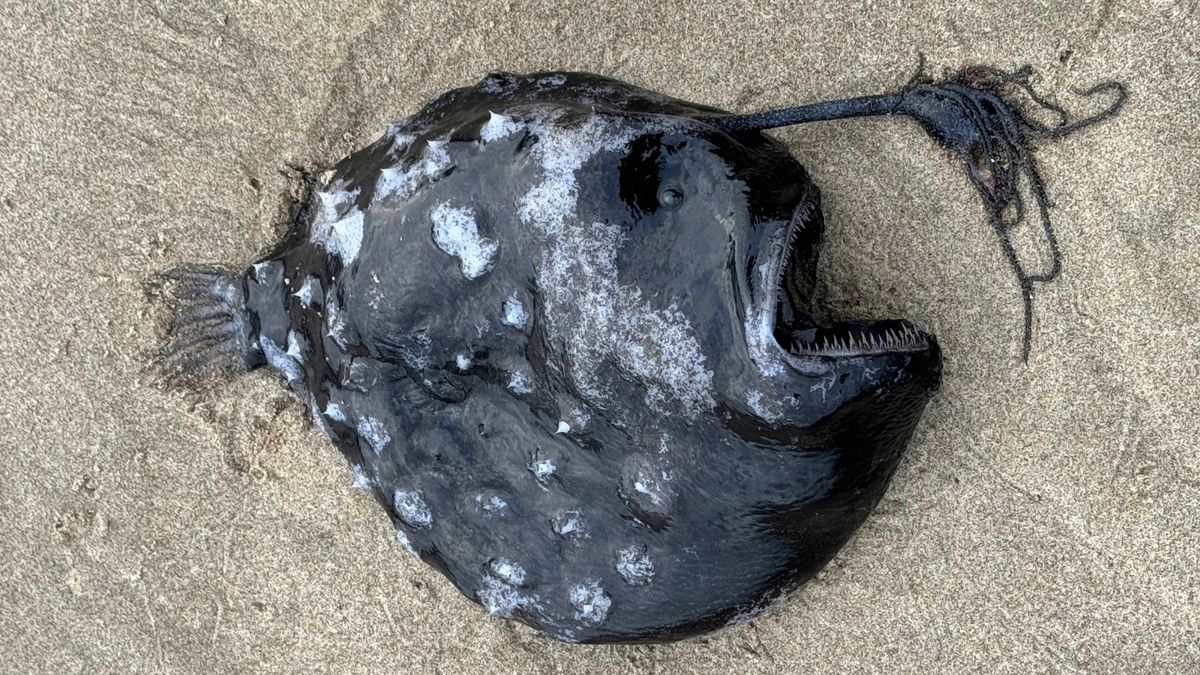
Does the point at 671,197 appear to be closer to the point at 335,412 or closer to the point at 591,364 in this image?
the point at 591,364

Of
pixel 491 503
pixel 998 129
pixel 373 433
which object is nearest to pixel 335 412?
pixel 373 433

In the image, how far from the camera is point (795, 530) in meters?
2.28

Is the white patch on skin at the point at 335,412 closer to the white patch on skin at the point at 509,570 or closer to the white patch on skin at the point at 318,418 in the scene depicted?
the white patch on skin at the point at 318,418

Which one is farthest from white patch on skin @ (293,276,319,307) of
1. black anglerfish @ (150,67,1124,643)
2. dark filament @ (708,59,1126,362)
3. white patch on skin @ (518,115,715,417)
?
dark filament @ (708,59,1126,362)

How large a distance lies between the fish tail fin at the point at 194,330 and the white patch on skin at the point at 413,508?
86cm

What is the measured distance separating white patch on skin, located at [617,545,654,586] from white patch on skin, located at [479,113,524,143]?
1108 millimetres

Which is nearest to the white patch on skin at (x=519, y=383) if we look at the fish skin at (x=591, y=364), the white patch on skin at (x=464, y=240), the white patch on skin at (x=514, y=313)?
the fish skin at (x=591, y=364)

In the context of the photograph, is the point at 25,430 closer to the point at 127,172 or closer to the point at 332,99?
the point at 127,172

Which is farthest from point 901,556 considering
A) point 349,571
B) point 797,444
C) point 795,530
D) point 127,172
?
point 127,172

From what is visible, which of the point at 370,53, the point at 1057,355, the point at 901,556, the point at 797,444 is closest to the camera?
the point at 797,444

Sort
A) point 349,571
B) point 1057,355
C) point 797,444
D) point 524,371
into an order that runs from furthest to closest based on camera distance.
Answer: point 349,571 < point 1057,355 < point 524,371 < point 797,444

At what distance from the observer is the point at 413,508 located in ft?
8.29

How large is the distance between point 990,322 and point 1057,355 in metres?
0.21

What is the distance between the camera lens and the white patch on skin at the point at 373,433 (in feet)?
8.11
